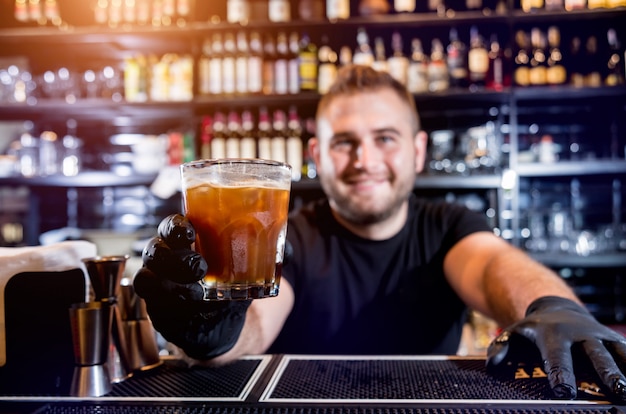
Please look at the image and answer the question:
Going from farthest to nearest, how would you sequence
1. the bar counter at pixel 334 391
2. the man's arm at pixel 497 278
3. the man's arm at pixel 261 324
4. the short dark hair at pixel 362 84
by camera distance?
1. the short dark hair at pixel 362 84
2. the man's arm at pixel 497 278
3. the man's arm at pixel 261 324
4. the bar counter at pixel 334 391

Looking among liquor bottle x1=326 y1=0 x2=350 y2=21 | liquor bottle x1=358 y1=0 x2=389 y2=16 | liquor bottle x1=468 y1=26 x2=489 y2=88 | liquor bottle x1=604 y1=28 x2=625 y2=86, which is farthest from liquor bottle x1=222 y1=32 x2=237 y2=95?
liquor bottle x1=604 y1=28 x2=625 y2=86

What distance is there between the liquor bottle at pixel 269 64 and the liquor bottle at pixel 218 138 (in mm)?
287

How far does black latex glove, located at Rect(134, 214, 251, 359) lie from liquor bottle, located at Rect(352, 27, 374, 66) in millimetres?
2238

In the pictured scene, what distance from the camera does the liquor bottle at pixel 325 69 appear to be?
2803 millimetres

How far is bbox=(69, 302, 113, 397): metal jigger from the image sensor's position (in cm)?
72

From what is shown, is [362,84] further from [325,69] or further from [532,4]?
[532,4]

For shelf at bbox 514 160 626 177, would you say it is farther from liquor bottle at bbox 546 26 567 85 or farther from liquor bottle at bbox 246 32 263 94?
liquor bottle at bbox 246 32 263 94

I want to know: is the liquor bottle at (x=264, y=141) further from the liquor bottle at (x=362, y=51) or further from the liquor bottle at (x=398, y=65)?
the liquor bottle at (x=398, y=65)

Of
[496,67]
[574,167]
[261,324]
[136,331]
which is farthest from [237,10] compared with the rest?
[136,331]

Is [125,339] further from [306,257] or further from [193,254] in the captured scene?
[306,257]

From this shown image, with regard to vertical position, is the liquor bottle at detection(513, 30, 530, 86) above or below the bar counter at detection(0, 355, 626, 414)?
above

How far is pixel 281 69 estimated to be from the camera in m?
2.83

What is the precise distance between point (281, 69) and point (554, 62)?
4.79ft

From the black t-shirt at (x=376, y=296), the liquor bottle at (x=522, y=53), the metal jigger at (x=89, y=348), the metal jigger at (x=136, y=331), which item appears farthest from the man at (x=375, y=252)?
the liquor bottle at (x=522, y=53)
